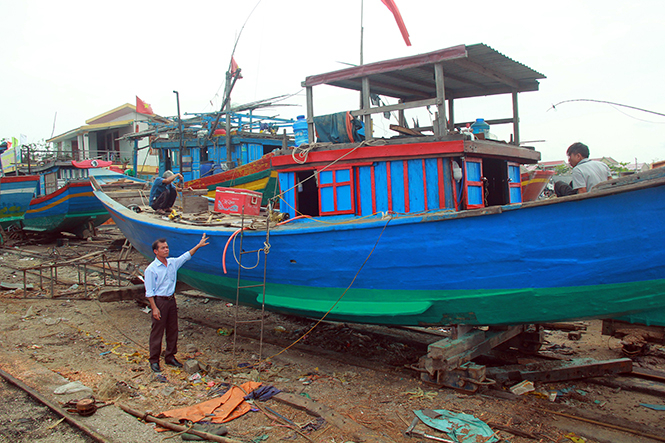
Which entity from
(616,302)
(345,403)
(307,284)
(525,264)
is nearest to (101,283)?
(307,284)

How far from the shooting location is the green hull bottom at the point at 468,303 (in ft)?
12.1

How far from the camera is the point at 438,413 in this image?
3873 millimetres

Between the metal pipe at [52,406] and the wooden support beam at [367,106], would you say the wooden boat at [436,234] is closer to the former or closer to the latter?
the wooden support beam at [367,106]

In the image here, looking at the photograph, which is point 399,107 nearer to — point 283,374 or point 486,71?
point 486,71

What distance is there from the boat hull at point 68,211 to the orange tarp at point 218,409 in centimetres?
1297

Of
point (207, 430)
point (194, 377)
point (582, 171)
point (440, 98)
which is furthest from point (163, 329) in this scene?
point (582, 171)

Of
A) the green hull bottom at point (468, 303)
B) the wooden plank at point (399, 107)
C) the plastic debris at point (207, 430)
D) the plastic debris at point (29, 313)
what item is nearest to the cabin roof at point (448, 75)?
the wooden plank at point (399, 107)

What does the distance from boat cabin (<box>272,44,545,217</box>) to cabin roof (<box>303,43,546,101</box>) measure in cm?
1

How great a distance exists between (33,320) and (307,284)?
4.91 m

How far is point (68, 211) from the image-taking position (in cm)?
1497

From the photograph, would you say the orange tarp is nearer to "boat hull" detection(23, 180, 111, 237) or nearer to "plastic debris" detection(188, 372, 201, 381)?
"plastic debris" detection(188, 372, 201, 381)

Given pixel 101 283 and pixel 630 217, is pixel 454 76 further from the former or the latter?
pixel 101 283

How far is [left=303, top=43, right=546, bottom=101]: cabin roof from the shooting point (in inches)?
201

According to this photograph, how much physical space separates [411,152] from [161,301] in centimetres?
335
